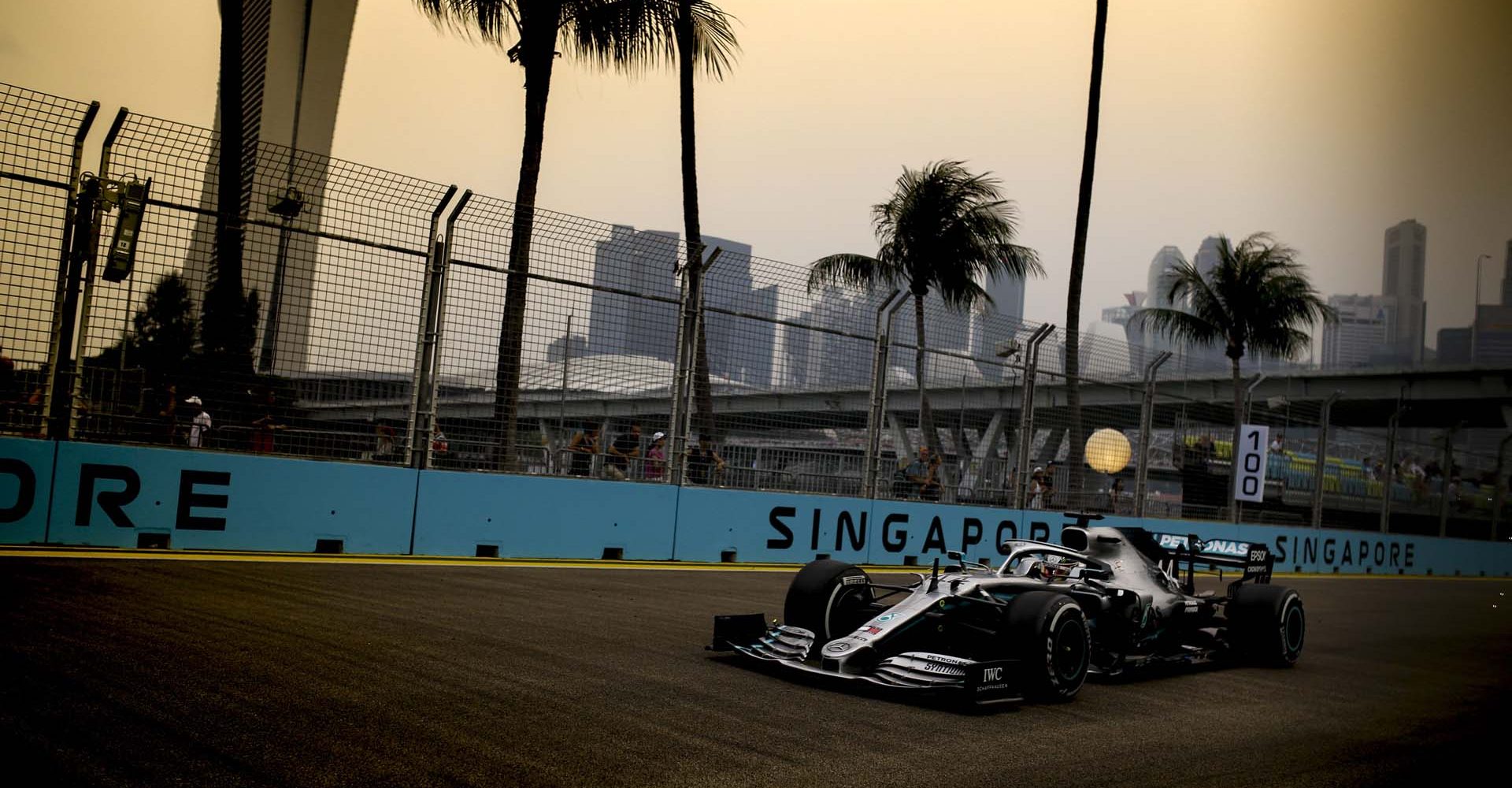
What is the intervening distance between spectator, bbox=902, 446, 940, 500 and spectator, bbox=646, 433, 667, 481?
13.1ft

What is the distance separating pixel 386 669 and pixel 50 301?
17.7 ft

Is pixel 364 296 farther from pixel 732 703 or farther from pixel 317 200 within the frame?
pixel 732 703

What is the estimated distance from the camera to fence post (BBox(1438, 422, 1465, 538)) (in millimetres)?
27156

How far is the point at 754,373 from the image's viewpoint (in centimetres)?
1343

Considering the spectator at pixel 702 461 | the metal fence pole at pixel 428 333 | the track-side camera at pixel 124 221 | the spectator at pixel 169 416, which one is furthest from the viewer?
the spectator at pixel 702 461

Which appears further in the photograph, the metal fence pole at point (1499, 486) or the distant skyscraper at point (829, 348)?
the metal fence pole at point (1499, 486)

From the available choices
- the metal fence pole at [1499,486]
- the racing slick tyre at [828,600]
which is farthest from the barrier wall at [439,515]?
the metal fence pole at [1499,486]

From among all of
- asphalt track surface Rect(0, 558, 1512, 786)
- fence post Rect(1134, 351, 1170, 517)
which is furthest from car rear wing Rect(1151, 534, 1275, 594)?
fence post Rect(1134, 351, 1170, 517)

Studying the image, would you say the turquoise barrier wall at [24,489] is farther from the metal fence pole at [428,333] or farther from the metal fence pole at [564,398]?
the metal fence pole at [564,398]

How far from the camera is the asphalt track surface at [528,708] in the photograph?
386 cm

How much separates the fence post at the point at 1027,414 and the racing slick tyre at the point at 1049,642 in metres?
10.4

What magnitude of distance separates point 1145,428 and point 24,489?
15124 mm

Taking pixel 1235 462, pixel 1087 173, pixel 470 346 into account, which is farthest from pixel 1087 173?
pixel 470 346

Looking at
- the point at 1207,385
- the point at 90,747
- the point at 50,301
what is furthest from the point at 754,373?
the point at 1207,385
